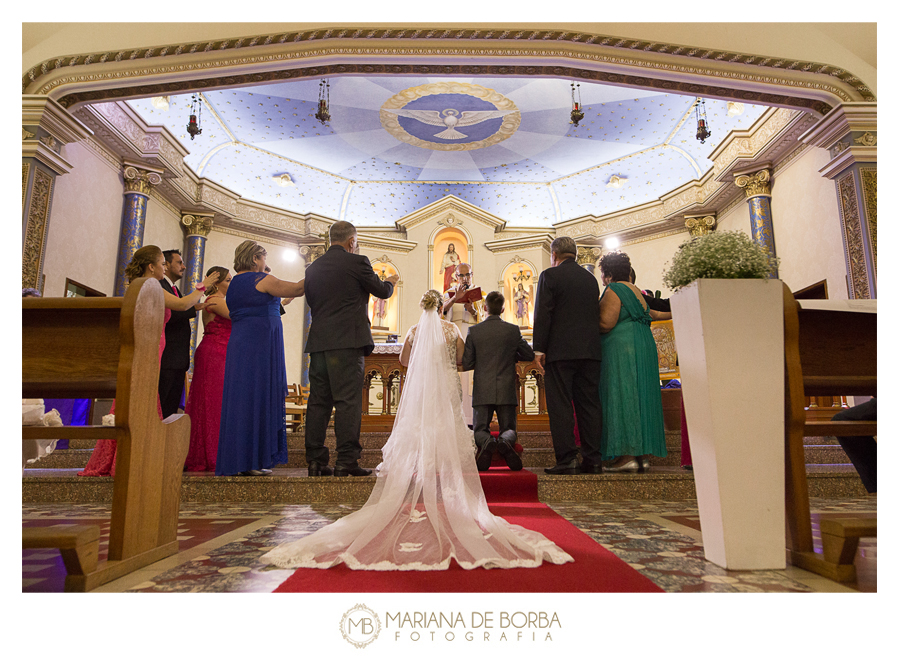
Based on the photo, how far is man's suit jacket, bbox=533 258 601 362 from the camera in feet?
12.6

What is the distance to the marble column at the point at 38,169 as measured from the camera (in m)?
6.07

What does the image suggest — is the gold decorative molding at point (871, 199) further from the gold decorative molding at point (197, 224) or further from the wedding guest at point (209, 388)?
the gold decorative molding at point (197, 224)

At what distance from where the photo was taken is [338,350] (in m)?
3.74

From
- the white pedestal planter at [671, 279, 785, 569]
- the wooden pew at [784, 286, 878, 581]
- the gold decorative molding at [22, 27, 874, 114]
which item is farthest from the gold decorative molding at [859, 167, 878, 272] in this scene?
the white pedestal planter at [671, 279, 785, 569]

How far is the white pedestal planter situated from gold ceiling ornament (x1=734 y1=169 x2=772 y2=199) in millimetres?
8385

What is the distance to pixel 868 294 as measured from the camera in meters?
6.17

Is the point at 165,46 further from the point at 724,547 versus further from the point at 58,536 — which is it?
the point at 724,547

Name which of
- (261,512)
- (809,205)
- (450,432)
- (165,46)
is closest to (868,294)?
(809,205)

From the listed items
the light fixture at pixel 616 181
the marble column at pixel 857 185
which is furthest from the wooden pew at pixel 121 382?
the light fixture at pixel 616 181

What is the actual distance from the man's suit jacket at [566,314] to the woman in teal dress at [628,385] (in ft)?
0.62

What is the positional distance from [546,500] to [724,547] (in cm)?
175

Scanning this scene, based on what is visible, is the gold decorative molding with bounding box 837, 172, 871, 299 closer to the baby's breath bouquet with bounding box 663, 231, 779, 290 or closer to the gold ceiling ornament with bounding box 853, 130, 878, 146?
the gold ceiling ornament with bounding box 853, 130, 878, 146
